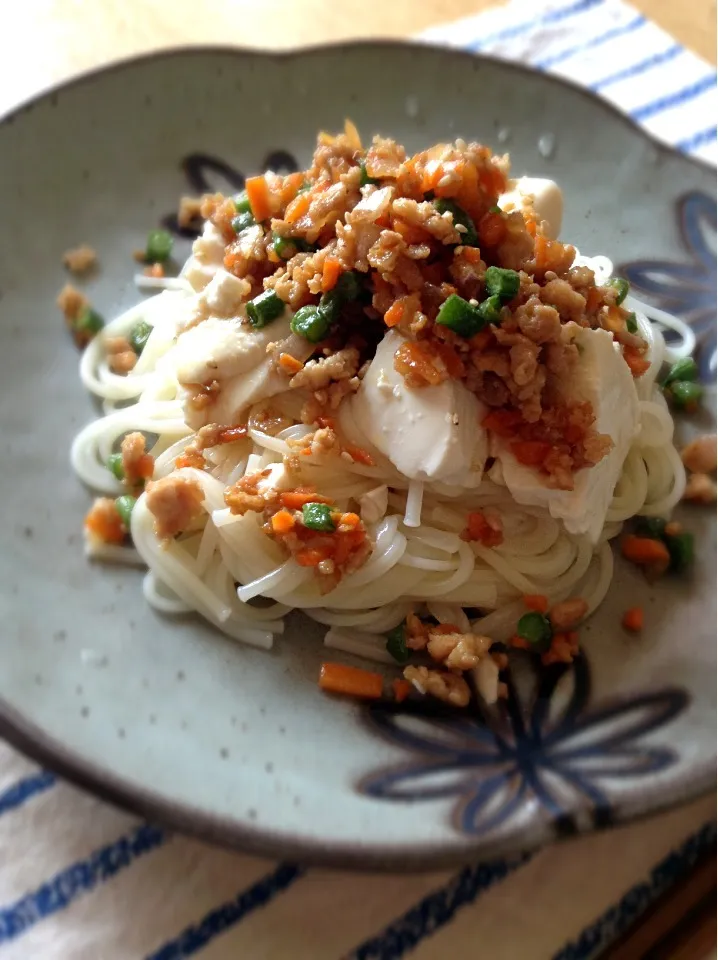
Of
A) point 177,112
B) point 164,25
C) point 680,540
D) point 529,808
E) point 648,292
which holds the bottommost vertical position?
point 529,808

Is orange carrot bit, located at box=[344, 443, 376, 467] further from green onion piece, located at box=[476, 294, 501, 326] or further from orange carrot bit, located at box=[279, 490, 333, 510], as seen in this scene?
green onion piece, located at box=[476, 294, 501, 326]

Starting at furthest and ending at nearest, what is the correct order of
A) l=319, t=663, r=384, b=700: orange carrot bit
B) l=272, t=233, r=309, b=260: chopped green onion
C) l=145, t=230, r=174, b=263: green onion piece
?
l=145, t=230, r=174, b=263: green onion piece, l=272, t=233, r=309, b=260: chopped green onion, l=319, t=663, r=384, b=700: orange carrot bit

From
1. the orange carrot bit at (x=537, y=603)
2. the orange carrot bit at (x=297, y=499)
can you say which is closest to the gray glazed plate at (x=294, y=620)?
the orange carrot bit at (x=537, y=603)

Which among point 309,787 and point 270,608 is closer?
point 309,787

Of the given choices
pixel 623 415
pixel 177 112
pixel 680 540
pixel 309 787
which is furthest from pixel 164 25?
pixel 309 787

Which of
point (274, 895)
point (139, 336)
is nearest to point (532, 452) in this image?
point (274, 895)

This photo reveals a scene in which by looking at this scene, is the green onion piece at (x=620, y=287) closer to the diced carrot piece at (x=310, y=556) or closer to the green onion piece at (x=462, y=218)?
the green onion piece at (x=462, y=218)

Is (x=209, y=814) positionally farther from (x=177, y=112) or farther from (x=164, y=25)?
(x=164, y=25)

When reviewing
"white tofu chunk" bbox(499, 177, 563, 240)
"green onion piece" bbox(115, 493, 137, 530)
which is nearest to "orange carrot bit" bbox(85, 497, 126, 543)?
"green onion piece" bbox(115, 493, 137, 530)
